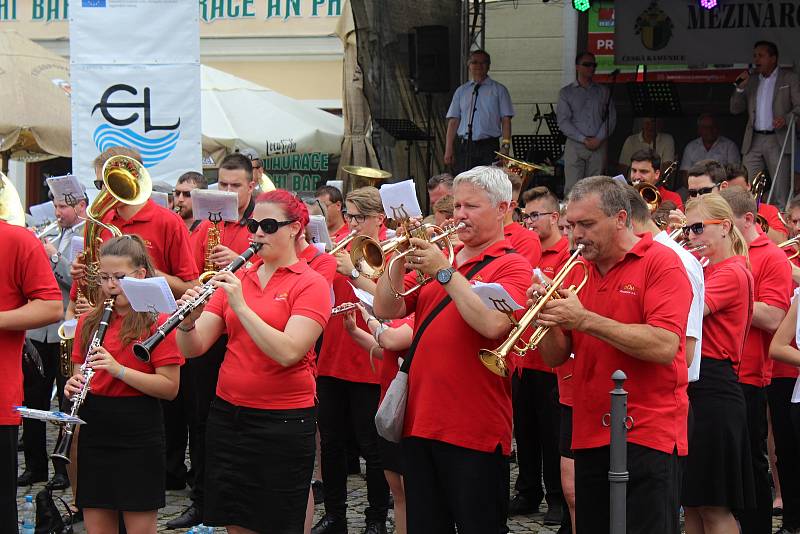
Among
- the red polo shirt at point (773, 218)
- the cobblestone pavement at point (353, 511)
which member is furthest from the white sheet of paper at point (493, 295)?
the red polo shirt at point (773, 218)

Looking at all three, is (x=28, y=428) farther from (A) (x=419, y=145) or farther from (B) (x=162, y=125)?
(A) (x=419, y=145)

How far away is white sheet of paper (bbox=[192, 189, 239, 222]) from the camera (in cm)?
698

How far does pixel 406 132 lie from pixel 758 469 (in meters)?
8.04

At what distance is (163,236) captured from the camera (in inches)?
270

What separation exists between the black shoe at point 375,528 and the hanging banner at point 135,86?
344 centimetres

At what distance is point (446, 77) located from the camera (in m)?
14.5

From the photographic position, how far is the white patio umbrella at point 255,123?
14.8 metres

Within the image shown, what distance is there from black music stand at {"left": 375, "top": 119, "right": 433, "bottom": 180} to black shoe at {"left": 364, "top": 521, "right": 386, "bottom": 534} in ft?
23.7

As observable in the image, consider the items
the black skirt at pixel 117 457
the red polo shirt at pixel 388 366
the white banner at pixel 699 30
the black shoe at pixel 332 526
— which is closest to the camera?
the black skirt at pixel 117 457

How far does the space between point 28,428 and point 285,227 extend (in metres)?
4.19

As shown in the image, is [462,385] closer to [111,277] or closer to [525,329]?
[525,329]

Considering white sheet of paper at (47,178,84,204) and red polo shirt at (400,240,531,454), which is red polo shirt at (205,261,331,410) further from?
white sheet of paper at (47,178,84,204)

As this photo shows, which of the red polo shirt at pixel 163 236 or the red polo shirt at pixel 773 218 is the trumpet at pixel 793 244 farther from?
the red polo shirt at pixel 163 236

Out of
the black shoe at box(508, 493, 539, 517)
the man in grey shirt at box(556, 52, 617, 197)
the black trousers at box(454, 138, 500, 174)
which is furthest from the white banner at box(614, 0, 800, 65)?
the black shoe at box(508, 493, 539, 517)
